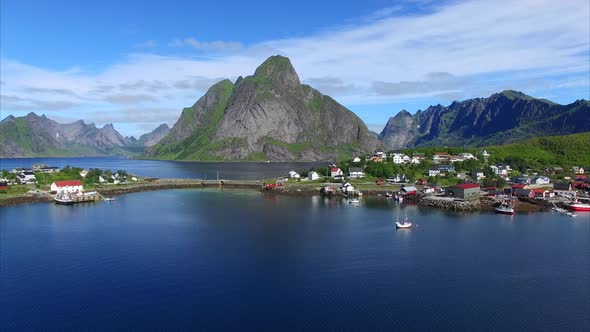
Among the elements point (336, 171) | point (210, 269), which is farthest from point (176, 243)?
point (336, 171)

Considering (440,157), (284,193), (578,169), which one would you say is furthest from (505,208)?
(440,157)

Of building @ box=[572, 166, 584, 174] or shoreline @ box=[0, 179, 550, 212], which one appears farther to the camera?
building @ box=[572, 166, 584, 174]

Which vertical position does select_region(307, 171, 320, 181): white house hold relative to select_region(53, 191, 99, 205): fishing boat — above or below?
above

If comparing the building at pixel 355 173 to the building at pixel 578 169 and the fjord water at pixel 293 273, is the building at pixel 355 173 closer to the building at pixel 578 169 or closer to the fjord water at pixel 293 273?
the fjord water at pixel 293 273

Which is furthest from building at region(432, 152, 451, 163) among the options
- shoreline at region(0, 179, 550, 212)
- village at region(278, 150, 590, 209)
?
shoreline at region(0, 179, 550, 212)

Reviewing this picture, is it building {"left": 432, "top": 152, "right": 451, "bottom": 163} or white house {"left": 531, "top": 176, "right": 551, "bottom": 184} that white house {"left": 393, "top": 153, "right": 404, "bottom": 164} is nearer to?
building {"left": 432, "top": 152, "right": 451, "bottom": 163}

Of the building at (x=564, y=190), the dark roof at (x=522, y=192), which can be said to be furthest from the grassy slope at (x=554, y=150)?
the dark roof at (x=522, y=192)

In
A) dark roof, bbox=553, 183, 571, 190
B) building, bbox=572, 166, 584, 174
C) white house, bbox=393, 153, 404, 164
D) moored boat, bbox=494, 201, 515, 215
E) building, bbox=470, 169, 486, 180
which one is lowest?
moored boat, bbox=494, 201, 515, 215
